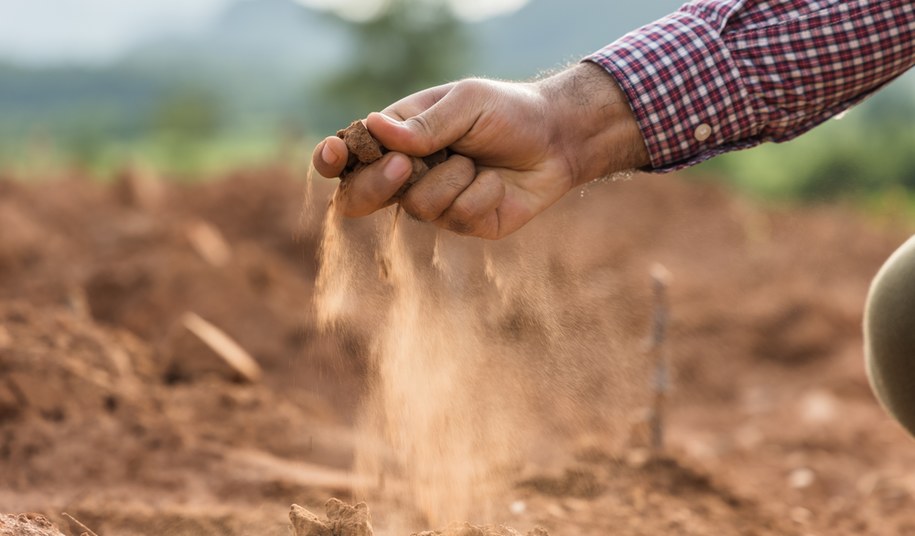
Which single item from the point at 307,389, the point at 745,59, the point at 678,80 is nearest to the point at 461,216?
the point at 678,80

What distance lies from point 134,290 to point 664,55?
4.19 meters

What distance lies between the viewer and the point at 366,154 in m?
2.00

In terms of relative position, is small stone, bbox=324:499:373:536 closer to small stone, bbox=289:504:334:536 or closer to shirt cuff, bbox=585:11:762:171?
small stone, bbox=289:504:334:536

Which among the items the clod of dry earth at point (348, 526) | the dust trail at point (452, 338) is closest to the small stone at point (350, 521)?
the clod of dry earth at point (348, 526)

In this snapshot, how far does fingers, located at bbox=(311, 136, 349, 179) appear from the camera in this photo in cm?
196

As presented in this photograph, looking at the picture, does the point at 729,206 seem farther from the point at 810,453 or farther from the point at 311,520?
the point at 311,520

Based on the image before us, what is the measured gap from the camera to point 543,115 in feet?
7.25

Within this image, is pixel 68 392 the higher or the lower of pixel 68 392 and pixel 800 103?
the lower

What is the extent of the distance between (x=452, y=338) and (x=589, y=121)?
69 cm

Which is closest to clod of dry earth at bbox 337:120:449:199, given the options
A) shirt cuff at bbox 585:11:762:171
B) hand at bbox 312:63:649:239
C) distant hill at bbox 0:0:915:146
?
hand at bbox 312:63:649:239

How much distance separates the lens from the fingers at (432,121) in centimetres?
197

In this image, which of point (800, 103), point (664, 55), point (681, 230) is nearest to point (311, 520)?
point (664, 55)

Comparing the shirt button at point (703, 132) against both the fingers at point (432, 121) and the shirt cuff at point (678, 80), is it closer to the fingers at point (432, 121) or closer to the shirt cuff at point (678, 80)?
the shirt cuff at point (678, 80)

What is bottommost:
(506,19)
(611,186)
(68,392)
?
(68,392)
